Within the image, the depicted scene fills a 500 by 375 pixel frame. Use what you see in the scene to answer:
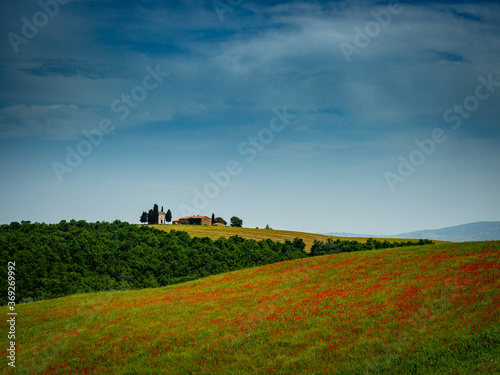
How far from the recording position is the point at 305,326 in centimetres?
2269

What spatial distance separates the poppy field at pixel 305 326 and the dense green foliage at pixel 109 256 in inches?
577

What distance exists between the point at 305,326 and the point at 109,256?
150 feet

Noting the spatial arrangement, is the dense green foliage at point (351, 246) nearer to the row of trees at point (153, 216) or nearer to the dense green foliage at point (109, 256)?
the dense green foliage at point (109, 256)

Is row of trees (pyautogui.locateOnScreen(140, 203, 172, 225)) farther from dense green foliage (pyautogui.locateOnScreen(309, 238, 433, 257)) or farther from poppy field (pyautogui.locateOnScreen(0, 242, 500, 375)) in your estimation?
poppy field (pyautogui.locateOnScreen(0, 242, 500, 375))

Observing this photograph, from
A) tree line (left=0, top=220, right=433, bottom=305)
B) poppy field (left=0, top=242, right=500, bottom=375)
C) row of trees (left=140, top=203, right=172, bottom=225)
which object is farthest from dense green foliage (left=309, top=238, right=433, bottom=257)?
row of trees (left=140, top=203, right=172, bottom=225)

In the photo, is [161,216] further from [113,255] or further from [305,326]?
[305,326]

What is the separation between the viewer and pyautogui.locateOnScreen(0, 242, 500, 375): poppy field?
667 inches

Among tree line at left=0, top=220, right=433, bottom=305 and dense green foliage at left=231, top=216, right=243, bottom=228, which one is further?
dense green foliage at left=231, top=216, right=243, bottom=228

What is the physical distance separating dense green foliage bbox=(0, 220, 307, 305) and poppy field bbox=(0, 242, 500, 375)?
1466 cm

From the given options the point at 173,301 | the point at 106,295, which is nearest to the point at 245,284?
the point at 173,301

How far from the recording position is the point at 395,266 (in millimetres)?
35750

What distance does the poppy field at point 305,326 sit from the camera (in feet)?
55.6

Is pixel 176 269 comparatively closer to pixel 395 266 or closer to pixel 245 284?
pixel 245 284

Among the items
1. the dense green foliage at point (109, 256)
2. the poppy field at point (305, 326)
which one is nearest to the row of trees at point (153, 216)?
the dense green foliage at point (109, 256)
